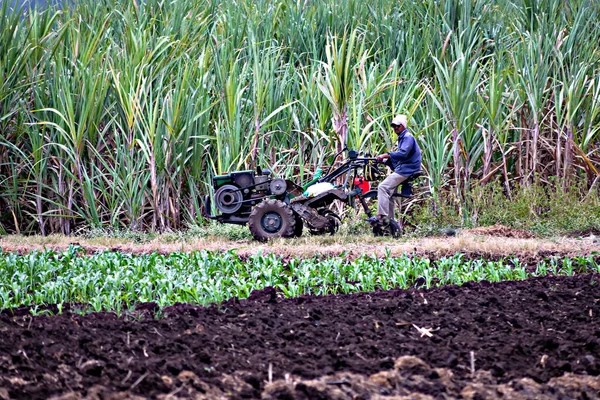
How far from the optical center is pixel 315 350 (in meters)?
3.30

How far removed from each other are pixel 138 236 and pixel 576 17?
6501 mm

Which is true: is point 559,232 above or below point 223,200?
below

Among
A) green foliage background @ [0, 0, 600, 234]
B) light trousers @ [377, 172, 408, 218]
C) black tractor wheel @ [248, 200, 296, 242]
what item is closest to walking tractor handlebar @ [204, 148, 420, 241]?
black tractor wheel @ [248, 200, 296, 242]

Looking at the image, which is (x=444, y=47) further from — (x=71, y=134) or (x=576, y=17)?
(x=71, y=134)

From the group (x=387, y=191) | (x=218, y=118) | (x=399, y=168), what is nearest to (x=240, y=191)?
(x=387, y=191)

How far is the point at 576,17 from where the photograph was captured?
10.8 meters

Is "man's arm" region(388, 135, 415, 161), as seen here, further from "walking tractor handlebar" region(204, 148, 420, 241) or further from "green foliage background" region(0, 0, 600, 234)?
"green foliage background" region(0, 0, 600, 234)

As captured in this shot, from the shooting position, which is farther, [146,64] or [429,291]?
[146,64]

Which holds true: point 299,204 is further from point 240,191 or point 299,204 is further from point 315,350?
point 315,350

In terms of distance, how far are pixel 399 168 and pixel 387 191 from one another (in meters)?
0.27

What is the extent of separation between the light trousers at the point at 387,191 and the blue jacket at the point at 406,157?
0.22 ft

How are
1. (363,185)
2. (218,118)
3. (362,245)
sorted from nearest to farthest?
(362,245)
(363,185)
(218,118)

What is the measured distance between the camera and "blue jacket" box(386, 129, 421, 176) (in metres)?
8.09

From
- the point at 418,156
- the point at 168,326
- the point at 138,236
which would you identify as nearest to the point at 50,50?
the point at 138,236
